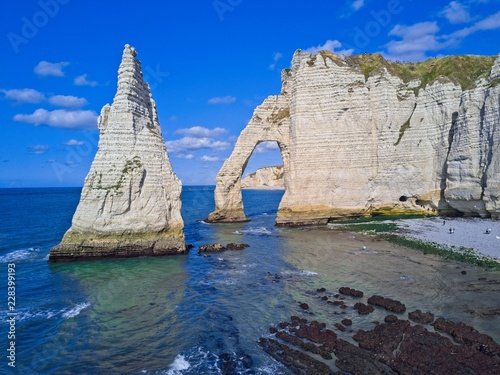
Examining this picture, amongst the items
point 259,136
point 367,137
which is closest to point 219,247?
point 259,136

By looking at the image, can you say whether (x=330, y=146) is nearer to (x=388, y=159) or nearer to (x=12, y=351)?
(x=388, y=159)

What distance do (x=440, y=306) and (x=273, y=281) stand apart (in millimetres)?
7896

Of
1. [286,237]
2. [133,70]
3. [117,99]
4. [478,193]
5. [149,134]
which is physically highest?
[133,70]

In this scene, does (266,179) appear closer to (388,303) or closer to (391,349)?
(388,303)

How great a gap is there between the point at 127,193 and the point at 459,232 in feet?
83.5

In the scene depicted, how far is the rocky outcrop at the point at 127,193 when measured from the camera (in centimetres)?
2338

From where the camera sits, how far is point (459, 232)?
28328mm

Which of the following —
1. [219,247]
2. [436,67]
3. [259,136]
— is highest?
[436,67]

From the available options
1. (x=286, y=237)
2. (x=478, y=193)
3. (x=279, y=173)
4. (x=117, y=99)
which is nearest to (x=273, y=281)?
(x=286, y=237)

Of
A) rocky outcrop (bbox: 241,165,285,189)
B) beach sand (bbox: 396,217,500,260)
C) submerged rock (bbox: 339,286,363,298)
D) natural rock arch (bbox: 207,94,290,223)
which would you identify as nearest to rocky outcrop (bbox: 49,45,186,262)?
submerged rock (bbox: 339,286,363,298)

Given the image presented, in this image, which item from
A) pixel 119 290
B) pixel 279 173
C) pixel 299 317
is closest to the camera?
pixel 299 317

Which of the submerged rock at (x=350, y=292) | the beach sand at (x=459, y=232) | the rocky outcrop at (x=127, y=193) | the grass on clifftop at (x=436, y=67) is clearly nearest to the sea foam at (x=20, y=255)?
the rocky outcrop at (x=127, y=193)

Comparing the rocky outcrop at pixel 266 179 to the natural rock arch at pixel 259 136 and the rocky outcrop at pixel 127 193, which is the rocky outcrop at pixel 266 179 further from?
the rocky outcrop at pixel 127 193

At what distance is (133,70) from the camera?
24875 millimetres
